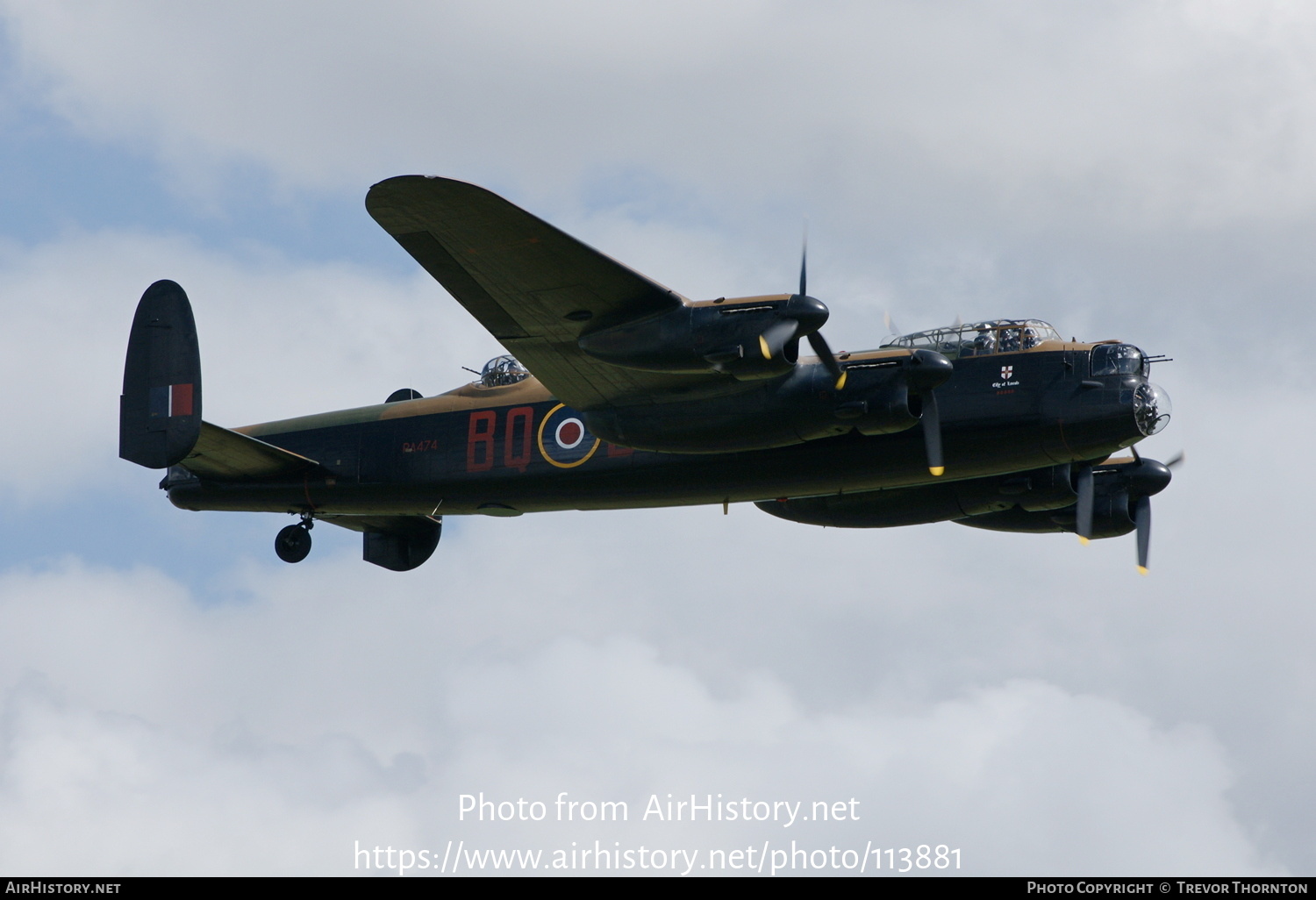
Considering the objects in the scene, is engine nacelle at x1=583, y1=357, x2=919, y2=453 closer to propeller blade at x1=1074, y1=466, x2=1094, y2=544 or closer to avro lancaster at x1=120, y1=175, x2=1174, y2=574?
avro lancaster at x1=120, y1=175, x2=1174, y2=574

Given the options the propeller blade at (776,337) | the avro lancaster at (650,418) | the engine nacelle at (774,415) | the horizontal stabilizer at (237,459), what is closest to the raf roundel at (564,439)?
the avro lancaster at (650,418)

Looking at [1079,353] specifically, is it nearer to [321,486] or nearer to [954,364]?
[954,364]

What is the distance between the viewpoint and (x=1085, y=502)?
1064 inches

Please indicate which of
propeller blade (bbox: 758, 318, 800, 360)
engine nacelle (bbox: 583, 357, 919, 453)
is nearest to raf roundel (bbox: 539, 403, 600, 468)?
engine nacelle (bbox: 583, 357, 919, 453)

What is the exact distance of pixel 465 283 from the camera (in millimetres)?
23188

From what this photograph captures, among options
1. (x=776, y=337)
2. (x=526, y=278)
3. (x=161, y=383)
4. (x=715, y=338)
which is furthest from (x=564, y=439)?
(x=161, y=383)

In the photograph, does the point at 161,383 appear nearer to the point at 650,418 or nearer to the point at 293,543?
the point at 293,543

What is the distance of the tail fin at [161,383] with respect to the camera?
87.5 ft

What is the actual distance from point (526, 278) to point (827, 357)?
431 cm

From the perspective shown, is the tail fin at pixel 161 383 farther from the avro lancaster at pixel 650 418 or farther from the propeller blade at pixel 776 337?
the propeller blade at pixel 776 337

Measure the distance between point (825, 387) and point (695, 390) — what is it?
2031mm

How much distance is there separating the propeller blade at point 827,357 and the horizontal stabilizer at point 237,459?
10.2 m

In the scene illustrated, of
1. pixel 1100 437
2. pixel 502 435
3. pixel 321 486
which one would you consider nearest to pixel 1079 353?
pixel 1100 437

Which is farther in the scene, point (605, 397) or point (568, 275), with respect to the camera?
point (605, 397)
